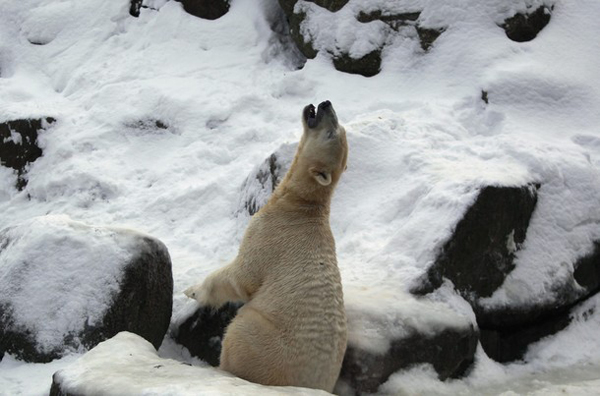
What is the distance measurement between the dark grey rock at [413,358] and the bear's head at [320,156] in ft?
3.73

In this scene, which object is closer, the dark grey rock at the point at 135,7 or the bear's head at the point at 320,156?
the bear's head at the point at 320,156

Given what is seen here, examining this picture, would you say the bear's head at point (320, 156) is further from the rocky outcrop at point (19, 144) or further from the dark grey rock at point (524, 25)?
the rocky outcrop at point (19, 144)

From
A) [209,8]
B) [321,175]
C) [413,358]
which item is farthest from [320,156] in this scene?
[209,8]

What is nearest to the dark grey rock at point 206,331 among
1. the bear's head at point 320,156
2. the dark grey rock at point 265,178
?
the bear's head at point 320,156

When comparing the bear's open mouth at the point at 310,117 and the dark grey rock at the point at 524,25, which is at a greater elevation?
the bear's open mouth at the point at 310,117

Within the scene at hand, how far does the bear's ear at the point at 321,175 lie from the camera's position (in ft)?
17.4

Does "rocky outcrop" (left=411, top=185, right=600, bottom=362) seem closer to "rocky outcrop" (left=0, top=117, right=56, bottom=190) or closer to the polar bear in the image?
the polar bear

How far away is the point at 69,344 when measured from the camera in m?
5.51

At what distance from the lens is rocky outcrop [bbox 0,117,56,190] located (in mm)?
9164

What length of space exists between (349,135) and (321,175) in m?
2.03

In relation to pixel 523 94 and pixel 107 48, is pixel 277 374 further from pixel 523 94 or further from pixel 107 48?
pixel 107 48

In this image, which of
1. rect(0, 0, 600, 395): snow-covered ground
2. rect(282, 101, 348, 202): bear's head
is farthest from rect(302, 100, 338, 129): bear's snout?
rect(0, 0, 600, 395): snow-covered ground

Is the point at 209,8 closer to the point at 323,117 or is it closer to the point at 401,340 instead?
the point at 323,117

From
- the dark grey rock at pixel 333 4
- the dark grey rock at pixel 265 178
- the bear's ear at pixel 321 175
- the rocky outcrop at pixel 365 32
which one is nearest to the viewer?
the bear's ear at pixel 321 175
